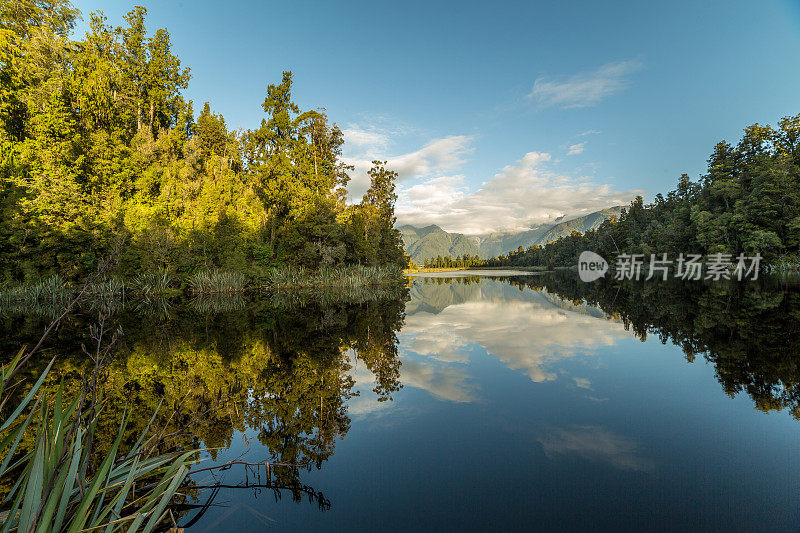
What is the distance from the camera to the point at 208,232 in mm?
24875

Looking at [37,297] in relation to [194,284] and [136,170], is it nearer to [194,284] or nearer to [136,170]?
[194,284]

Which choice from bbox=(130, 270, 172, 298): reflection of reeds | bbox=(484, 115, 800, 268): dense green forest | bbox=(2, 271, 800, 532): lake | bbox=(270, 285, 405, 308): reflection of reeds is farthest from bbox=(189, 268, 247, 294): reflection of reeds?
bbox=(484, 115, 800, 268): dense green forest

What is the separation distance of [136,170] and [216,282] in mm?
10717

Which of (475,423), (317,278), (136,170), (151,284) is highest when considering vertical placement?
(136,170)

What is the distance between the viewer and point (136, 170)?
2456 cm

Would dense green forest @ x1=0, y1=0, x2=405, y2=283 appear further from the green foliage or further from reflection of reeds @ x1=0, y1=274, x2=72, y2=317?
the green foliage

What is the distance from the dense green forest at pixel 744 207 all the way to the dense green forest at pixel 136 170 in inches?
1503

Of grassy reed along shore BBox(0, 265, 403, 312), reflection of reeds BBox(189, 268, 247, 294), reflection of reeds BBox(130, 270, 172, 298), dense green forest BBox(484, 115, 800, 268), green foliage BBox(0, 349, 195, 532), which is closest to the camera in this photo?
green foliage BBox(0, 349, 195, 532)

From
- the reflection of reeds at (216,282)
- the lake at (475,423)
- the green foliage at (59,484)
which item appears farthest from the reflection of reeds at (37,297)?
the green foliage at (59,484)

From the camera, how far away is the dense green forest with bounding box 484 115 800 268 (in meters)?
30.5

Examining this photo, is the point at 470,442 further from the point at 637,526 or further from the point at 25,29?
the point at 25,29


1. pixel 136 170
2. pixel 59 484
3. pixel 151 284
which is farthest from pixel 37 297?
pixel 59 484

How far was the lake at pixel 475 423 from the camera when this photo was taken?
2941 millimetres

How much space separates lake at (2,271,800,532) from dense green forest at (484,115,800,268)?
106 feet
